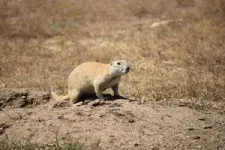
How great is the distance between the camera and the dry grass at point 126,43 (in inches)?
321

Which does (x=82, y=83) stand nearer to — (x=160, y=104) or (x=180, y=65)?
(x=160, y=104)

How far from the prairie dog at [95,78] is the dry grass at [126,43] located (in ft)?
3.74

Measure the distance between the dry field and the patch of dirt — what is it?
85 cm

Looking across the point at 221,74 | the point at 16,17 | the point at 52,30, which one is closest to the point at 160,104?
the point at 221,74

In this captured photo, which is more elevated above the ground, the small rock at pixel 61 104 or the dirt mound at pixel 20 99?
the dirt mound at pixel 20 99

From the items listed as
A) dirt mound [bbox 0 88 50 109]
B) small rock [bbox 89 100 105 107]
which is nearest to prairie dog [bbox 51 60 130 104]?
small rock [bbox 89 100 105 107]

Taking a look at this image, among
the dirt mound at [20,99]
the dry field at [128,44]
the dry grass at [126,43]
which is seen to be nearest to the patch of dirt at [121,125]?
the dirt mound at [20,99]

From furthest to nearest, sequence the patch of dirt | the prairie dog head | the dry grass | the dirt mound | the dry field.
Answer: the dry grass, the dry field, the dirt mound, the prairie dog head, the patch of dirt

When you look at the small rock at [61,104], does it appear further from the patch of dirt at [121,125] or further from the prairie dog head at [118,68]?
the prairie dog head at [118,68]

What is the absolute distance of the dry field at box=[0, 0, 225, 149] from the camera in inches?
307

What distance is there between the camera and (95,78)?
5586mm

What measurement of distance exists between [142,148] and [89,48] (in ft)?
25.7

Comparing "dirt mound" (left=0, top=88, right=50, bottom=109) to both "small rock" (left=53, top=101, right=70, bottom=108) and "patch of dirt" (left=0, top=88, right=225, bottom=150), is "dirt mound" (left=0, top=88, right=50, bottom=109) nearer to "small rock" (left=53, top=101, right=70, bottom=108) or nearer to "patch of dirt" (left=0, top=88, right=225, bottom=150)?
"patch of dirt" (left=0, top=88, right=225, bottom=150)

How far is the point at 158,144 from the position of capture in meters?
4.52
